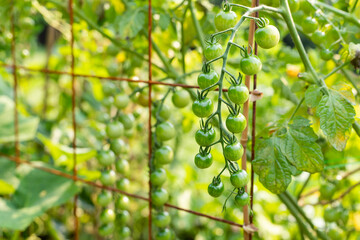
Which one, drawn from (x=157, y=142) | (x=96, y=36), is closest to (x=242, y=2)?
(x=157, y=142)

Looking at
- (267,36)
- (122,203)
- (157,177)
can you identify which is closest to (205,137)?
(267,36)

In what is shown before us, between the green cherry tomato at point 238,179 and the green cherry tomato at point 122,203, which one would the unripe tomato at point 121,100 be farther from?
the green cherry tomato at point 238,179

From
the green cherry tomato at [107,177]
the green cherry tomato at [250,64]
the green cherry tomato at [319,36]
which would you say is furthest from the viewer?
the green cherry tomato at [107,177]

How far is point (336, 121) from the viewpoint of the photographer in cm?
63

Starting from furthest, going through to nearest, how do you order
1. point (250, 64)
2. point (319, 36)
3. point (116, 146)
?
point (116, 146), point (319, 36), point (250, 64)

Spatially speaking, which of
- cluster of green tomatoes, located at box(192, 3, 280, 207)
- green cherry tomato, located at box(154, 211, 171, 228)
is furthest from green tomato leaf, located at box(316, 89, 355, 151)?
green cherry tomato, located at box(154, 211, 171, 228)

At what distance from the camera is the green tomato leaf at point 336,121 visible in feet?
2.06

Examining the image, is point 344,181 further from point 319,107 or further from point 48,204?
point 48,204

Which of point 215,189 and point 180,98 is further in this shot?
point 180,98

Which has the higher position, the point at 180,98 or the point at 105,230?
the point at 180,98

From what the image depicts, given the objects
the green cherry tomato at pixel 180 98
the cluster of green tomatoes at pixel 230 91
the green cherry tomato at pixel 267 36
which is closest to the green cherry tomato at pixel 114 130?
the green cherry tomato at pixel 180 98

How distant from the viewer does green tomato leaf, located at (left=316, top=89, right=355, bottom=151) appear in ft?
2.06

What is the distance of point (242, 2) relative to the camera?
2.31ft

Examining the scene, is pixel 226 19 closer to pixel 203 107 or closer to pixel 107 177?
pixel 203 107
